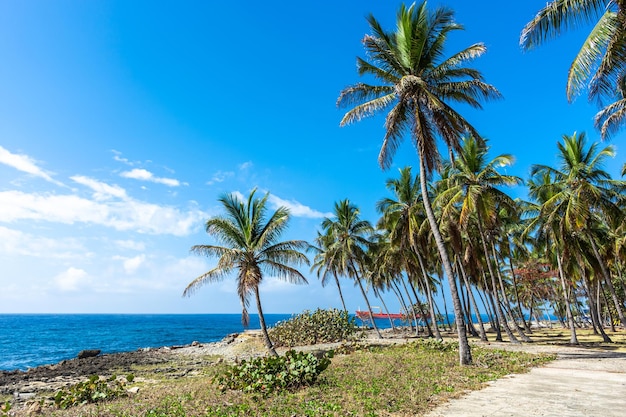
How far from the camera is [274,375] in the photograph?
916 cm

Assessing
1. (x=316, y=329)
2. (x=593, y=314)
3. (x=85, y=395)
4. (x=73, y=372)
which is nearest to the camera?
(x=85, y=395)

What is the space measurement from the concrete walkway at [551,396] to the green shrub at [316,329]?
16121 millimetres

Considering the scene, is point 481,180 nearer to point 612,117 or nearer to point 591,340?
point 612,117

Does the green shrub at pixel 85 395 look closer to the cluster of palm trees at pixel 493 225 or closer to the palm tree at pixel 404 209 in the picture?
the cluster of palm trees at pixel 493 225

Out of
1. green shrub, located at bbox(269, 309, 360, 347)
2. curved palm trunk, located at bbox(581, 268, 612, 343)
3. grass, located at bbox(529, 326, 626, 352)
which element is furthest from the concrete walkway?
green shrub, located at bbox(269, 309, 360, 347)

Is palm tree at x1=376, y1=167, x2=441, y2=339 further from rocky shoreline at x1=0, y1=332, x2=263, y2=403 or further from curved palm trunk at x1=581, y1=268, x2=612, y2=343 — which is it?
rocky shoreline at x1=0, y1=332, x2=263, y2=403

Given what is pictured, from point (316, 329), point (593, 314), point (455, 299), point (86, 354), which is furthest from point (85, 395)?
point (593, 314)

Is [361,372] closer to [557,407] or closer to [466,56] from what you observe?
[557,407]

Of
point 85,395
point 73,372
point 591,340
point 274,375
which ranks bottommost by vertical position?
point 73,372

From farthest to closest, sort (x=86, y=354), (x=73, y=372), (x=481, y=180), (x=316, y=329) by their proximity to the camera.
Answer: (x=86, y=354) < (x=316, y=329) < (x=73, y=372) < (x=481, y=180)

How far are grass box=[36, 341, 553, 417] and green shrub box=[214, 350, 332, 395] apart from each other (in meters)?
0.30

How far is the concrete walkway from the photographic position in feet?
21.8

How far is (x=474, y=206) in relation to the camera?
18.0 meters

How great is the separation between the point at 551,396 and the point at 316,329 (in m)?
19.8
